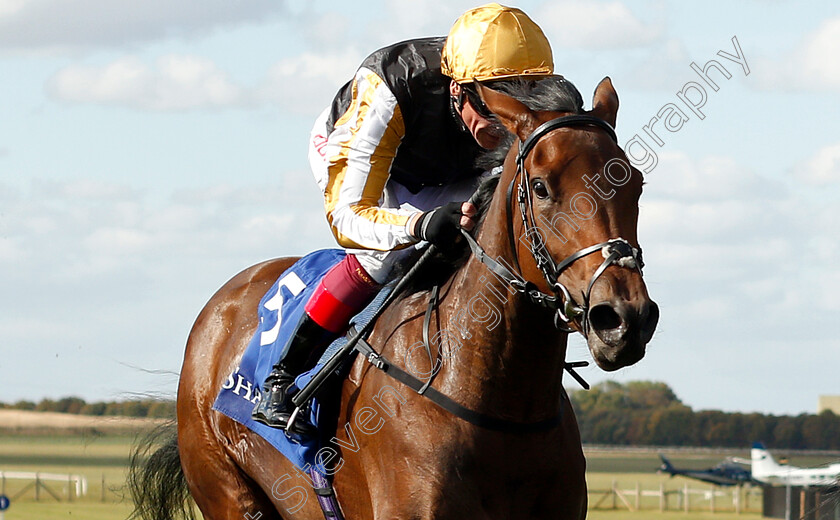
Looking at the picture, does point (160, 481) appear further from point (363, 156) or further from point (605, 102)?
point (605, 102)

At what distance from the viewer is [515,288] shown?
134 inches

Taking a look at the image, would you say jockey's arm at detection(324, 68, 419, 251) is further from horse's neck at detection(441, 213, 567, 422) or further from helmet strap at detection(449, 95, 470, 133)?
horse's neck at detection(441, 213, 567, 422)

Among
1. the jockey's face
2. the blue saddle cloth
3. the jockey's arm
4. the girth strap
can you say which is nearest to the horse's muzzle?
the girth strap

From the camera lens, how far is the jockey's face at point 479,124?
3.71 m

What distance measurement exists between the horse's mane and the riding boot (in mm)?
465

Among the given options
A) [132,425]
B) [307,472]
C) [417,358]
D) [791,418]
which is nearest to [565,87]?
[417,358]

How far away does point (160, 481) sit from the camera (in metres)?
5.89

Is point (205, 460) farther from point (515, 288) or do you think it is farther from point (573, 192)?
point (573, 192)

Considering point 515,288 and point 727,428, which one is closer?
point 515,288

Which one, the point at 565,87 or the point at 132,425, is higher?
the point at 565,87

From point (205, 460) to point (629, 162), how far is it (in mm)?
2785

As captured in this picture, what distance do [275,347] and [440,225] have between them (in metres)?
1.26

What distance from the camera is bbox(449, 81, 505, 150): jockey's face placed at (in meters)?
3.71

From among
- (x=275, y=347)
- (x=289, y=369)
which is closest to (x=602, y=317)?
(x=289, y=369)
